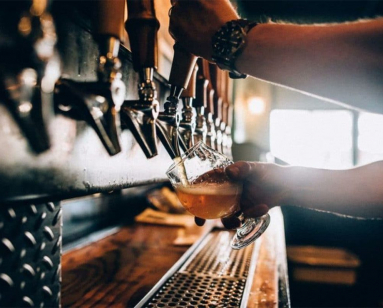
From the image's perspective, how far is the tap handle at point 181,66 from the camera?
3.05ft

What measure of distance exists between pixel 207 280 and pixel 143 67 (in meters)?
0.77

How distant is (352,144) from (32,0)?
346 inches

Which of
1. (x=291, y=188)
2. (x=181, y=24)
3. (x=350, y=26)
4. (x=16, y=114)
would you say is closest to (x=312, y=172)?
(x=291, y=188)

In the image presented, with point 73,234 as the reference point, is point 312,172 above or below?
above

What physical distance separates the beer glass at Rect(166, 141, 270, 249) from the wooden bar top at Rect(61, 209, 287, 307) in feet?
0.71

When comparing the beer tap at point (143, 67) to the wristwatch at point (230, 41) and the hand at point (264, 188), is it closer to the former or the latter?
the wristwatch at point (230, 41)

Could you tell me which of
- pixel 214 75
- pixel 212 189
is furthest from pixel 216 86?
pixel 212 189

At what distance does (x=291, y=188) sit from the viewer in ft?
3.40

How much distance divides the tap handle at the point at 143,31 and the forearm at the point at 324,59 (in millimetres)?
216

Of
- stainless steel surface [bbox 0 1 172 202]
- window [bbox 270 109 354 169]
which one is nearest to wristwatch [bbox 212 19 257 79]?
stainless steel surface [bbox 0 1 172 202]

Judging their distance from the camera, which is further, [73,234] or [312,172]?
[73,234]

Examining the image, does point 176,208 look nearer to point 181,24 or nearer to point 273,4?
point 181,24

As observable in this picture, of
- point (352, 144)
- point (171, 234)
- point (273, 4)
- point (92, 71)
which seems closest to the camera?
point (92, 71)

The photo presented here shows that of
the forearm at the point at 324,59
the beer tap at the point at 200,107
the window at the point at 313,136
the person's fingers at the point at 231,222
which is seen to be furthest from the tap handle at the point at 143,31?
the window at the point at 313,136
